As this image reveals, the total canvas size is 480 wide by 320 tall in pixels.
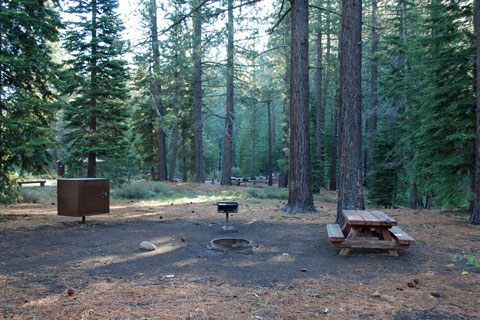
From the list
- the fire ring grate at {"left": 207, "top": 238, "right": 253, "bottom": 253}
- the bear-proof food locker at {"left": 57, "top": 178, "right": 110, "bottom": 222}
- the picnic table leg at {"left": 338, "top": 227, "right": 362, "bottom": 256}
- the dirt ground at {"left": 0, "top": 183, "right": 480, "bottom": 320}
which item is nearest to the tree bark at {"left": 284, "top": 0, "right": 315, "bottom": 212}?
the dirt ground at {"left": 0, "top": 183, "right": 480, "bottom": 320}

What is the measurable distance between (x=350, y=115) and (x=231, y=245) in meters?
3.84

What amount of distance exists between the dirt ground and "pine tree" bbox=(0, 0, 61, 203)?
1.61m

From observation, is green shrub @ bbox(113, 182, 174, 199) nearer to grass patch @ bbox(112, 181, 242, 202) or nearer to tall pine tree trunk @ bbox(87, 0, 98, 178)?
grass patch @ bbox(112, 181, 242, 202)

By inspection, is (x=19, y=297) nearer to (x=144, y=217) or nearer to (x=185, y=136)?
(x=144, y=217)

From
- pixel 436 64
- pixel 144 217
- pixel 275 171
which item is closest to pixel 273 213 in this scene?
pixel 144 217

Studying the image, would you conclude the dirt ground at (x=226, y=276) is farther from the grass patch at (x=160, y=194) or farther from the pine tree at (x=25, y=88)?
the grass patch at (x=160, y=194)

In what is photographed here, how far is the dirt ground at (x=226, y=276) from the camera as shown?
3.26 metres

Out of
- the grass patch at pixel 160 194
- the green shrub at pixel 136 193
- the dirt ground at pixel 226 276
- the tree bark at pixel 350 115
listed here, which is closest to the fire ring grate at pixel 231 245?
the dirt ground at pixel 226 276

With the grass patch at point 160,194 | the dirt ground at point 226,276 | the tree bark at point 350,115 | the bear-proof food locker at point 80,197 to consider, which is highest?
the tree bark at point 350,115

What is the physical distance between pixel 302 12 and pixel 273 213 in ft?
19.7

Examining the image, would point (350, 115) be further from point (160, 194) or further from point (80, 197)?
point (160, 194)

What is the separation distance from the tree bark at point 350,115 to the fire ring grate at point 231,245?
2458mm

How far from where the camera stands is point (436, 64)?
9.85 meters

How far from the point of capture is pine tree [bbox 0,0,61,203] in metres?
7.88
